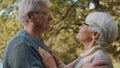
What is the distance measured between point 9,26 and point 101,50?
23.7 ft

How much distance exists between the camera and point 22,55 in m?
1.56

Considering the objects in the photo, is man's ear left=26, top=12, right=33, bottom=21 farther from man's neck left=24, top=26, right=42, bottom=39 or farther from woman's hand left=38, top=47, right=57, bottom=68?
woman's hand left=38, top=47, right=57, bottom=68

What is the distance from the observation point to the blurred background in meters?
8.85

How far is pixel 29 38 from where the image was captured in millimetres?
1666

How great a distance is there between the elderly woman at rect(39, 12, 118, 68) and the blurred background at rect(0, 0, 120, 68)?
22.4 ft

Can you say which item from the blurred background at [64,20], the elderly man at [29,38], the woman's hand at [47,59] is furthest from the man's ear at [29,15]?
the blurred background at [64,20]

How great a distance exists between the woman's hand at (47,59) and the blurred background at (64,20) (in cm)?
708

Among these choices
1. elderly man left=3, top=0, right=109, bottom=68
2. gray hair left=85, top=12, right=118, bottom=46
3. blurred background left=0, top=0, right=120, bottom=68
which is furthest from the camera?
blurred background left=0, top=0, right=120, bottom=68

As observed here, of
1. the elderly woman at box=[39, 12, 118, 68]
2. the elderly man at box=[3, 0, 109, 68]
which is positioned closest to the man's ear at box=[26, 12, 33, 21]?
the elderly man at box=[3, 0, 109, 68]

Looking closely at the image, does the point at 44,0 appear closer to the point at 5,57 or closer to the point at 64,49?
the point at 5,57

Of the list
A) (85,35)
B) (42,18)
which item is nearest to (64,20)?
(85,35)

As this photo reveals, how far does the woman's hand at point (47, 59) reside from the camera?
1.67 metres

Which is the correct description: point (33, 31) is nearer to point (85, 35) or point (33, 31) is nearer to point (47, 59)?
point (47, 59)

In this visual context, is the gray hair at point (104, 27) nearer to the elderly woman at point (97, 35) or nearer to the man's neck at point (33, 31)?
the elderly woman at point (97, 35)
